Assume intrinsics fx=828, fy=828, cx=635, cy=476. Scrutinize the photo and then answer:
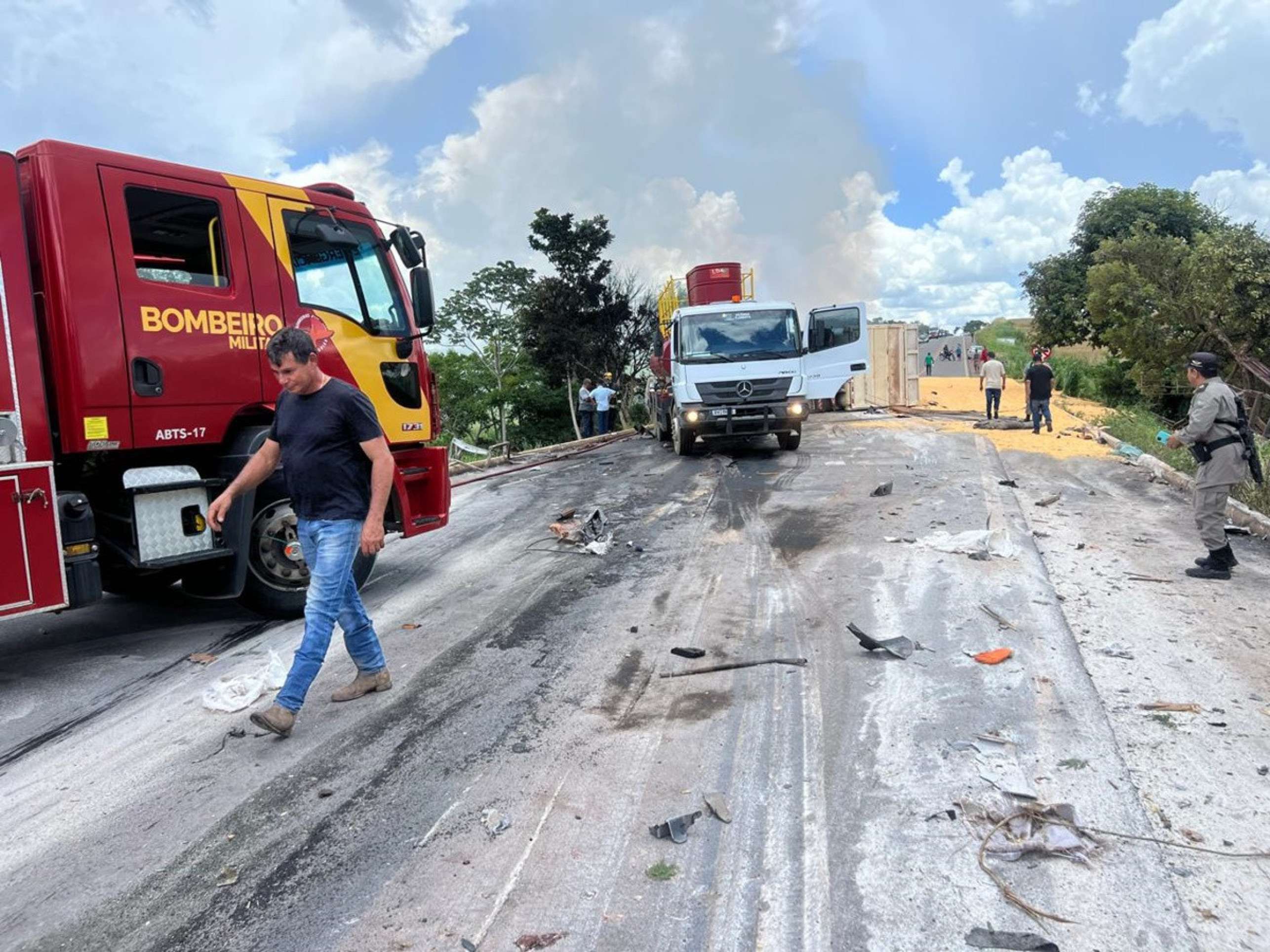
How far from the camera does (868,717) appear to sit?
3.98 meters

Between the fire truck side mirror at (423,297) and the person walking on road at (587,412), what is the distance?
44.8 feet

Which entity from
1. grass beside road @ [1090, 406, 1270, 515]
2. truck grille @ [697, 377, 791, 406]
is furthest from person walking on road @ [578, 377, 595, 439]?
grass beside road @ [1090, 406, 1270, 515]

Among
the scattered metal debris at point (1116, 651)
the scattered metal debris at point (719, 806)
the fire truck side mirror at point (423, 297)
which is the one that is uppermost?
the fire truck side mirror at point (423, 297)

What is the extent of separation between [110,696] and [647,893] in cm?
355

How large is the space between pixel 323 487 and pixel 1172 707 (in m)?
4.24

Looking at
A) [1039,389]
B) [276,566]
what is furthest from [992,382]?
[276,566]

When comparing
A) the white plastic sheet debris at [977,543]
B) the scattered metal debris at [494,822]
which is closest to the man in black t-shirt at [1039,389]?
the white plastic sheet debris at [977,543]

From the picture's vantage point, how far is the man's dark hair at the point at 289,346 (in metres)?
3.76

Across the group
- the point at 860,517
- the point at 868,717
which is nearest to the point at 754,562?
the point at 860,517

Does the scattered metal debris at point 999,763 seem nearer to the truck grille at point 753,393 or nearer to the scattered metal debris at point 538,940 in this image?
the scattered metal debris at point 538,940

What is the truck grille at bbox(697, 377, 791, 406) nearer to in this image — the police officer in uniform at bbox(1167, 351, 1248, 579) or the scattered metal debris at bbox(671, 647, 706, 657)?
the police officer in uniform at bbox(1167, 351, 1248, 579)

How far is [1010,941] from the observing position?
2.46m

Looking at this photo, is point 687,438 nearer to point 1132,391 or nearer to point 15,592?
point 15,592

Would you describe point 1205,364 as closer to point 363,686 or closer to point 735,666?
point 735,666
